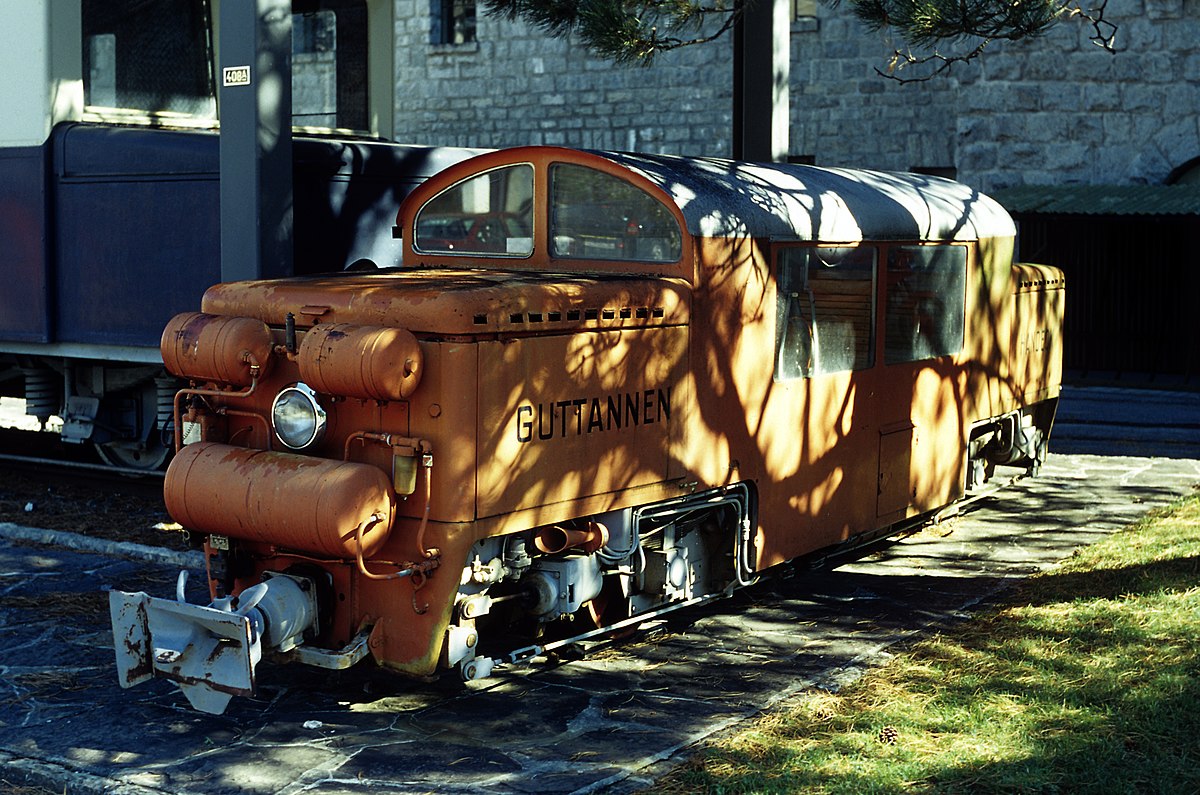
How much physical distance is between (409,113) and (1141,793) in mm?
19150

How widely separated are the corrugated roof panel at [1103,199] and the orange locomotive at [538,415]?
27.5 ft

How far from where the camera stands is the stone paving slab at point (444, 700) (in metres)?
4.74

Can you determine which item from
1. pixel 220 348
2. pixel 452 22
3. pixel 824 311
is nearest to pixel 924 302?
pixel 824 311

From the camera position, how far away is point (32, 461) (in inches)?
393

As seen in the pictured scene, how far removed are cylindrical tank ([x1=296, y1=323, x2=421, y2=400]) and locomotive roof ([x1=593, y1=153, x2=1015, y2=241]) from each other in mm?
1458

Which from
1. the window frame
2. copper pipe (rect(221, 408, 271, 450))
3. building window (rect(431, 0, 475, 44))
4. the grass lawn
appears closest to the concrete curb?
copper pipe (rect(221, 408, 271, 450))

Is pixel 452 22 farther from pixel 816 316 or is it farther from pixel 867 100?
pixel 816 316

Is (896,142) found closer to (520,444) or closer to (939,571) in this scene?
(939,571)

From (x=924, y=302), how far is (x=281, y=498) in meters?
3.78

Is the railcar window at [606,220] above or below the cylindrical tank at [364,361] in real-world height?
above

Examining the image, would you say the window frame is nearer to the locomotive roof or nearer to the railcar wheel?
the locomotive roof

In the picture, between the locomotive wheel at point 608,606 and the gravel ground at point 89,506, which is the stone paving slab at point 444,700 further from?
the gravel ground at point 89,506

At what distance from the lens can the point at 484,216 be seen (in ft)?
21.2

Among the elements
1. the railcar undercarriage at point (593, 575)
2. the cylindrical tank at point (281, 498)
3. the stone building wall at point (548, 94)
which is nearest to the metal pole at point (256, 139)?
the cylindrical tank at point (281, 498)
